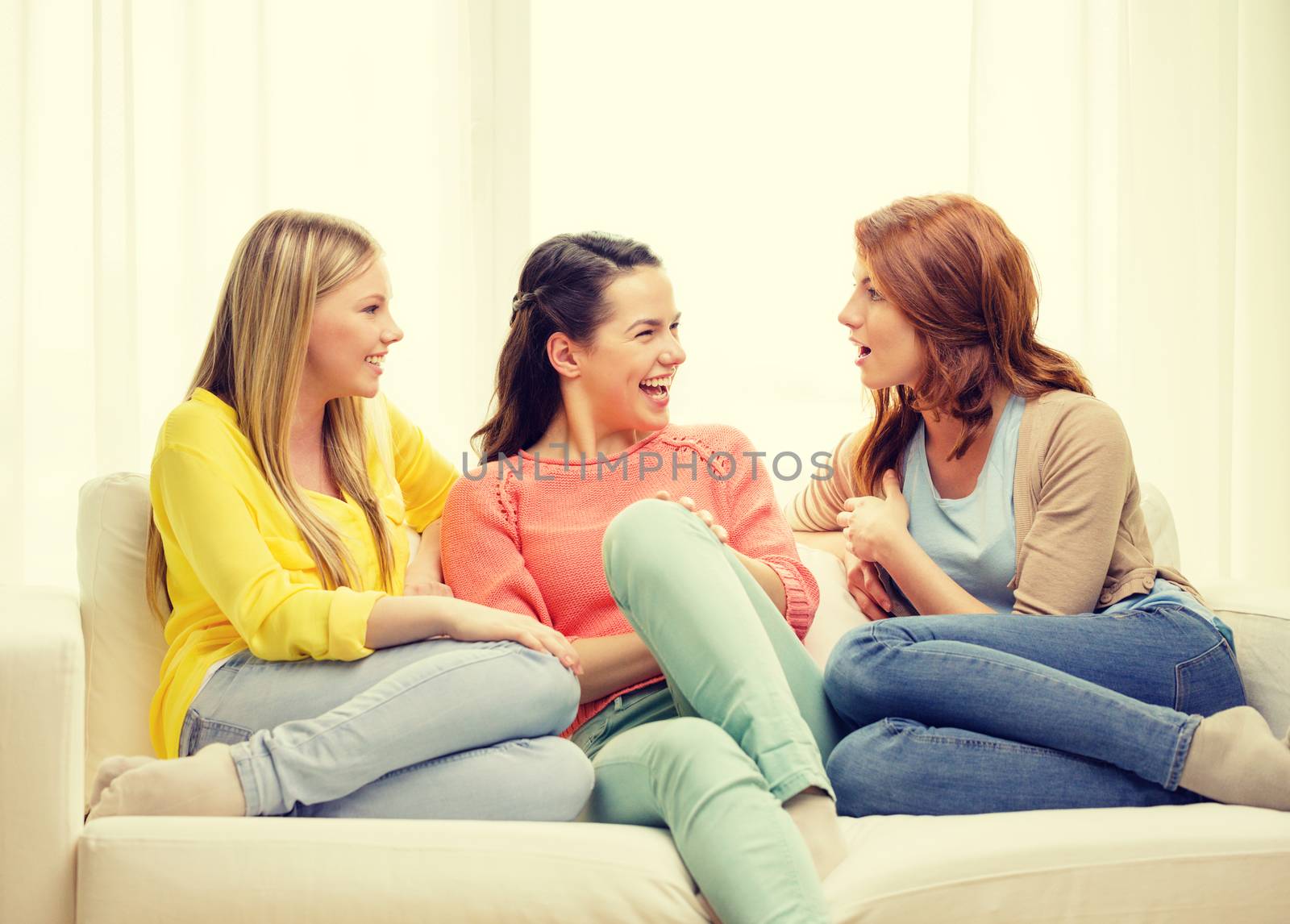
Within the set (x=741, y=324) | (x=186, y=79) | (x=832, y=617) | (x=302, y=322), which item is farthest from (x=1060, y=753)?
(x=186, y=79)

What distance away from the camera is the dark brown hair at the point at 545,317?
72.2 inches

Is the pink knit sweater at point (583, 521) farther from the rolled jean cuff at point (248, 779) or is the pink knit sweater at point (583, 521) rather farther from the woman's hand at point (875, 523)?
the rolled jean cuff at point (248, 779)

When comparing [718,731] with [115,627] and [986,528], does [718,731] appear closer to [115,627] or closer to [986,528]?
[986,528]

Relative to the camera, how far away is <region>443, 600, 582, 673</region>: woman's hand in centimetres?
143

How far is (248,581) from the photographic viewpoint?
55.7 inches

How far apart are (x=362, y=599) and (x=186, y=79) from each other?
1703 mm

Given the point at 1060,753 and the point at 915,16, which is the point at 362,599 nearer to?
the point at 1060,753

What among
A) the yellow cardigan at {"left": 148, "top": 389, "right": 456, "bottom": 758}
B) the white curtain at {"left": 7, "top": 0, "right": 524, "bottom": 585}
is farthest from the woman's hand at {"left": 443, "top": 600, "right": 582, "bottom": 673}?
the white curtain at {"left": 7, "top": 0, "right": 524, "bottom": 585}

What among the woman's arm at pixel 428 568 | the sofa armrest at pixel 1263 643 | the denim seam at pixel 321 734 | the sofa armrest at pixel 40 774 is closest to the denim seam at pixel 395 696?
the denim seam at pixel 321 734

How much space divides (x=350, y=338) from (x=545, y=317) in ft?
1.11

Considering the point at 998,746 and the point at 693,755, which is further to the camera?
the point at 998,746

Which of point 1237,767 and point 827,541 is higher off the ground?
point 827,541

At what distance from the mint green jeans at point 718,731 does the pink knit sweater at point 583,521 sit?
0.20 metres

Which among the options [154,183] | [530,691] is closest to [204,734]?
[530,691]
